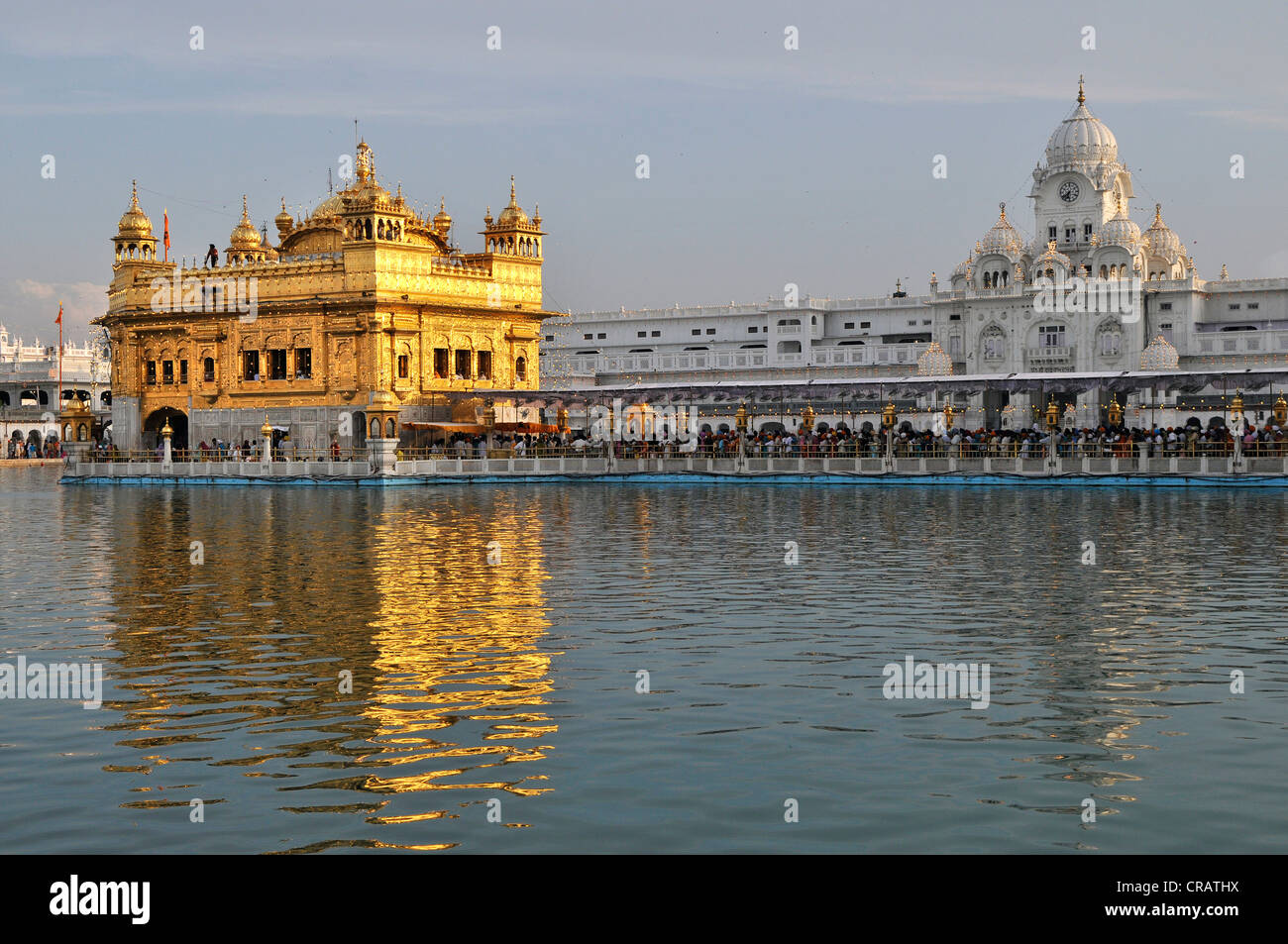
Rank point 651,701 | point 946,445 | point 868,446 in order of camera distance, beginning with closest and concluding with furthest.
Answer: point 651,701, point 946,445, point 868,446

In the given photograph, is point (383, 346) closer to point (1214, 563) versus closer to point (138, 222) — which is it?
point (138, 222)

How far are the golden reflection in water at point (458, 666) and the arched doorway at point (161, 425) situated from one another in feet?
142

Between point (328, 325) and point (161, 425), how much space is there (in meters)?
10.8

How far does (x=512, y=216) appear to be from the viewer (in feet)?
208

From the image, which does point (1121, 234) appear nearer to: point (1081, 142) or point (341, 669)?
point (1081, 142)

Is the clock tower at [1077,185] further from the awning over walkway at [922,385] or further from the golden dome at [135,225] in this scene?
the golden dome at [135,225]

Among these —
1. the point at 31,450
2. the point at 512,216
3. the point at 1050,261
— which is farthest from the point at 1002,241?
the point at 31,450

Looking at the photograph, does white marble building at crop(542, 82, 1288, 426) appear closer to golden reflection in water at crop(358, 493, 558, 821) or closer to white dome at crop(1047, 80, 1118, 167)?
white dome at crop(1047, 80, 1118, 167)

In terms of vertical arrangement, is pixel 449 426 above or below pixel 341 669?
above

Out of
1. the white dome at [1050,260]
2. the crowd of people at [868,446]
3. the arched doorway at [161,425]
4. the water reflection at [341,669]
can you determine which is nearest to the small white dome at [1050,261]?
the white dome at [1050,260]

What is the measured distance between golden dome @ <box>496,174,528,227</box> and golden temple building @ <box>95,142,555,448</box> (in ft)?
0.19

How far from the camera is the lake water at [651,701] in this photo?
7.73 meters

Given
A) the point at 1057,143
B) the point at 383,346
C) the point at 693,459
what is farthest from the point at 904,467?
the point at 1057,143

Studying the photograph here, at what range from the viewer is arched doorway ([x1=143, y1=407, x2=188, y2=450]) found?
2461 inches
